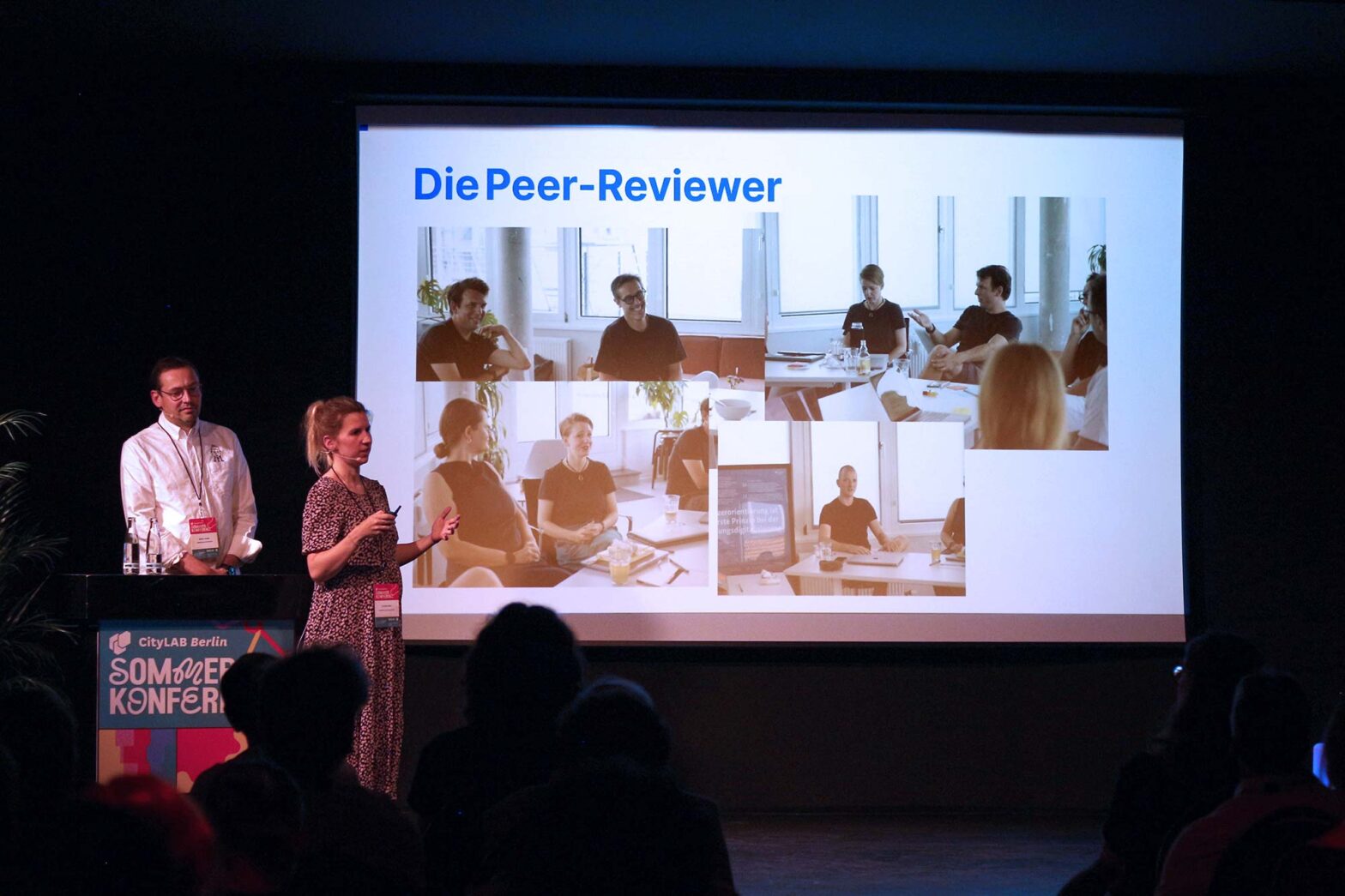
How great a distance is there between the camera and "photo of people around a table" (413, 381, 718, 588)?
15.9ft

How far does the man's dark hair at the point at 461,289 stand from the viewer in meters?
4.88

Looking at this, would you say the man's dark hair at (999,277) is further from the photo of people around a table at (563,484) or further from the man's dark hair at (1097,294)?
the photo of people around a table at (563,484)

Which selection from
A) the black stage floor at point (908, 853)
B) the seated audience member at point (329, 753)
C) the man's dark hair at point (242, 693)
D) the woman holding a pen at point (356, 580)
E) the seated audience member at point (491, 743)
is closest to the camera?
the seated audience member at point (329, 753)

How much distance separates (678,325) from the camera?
4883 mm

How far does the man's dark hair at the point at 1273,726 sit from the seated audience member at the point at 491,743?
42.8 inches

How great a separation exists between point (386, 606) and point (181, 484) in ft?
3.59

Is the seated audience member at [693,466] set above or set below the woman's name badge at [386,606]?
above

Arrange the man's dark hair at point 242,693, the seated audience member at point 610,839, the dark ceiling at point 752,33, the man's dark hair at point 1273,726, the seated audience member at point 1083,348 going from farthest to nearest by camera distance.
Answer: the seated audience member at point 1083,348
the dark ceiling at point 752,33
the man's dark hair at point 242,693
the man's dark hair at point 1273,726
the seated audience member at point 610,839

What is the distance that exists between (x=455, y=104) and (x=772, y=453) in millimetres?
1929

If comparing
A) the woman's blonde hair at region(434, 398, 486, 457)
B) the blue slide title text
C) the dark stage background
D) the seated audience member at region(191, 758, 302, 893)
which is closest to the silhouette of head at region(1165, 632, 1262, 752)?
the seated audience member at region(191, 758, 302, 893)

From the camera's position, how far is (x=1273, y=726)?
6.14 feet

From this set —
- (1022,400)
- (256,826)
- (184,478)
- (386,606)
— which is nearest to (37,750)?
(256,826)

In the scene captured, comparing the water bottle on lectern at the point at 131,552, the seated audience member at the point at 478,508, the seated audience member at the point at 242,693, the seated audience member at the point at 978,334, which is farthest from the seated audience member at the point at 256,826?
the seated audience member at the point at 978,334

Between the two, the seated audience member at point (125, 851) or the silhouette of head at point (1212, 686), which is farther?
the silhouette of head at point (1212, 686)
